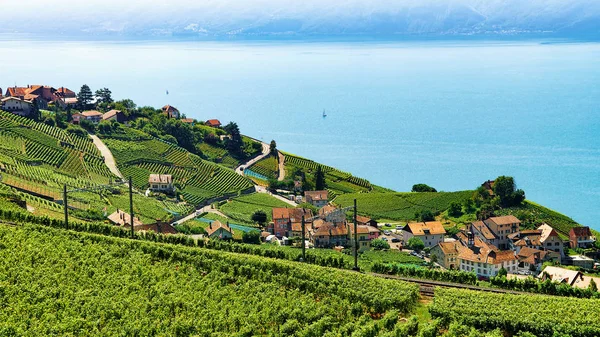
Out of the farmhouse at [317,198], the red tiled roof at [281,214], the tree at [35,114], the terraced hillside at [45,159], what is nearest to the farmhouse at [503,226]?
the red tiled roof at [281,214]

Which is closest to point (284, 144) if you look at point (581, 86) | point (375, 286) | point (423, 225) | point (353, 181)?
point (353, 181)

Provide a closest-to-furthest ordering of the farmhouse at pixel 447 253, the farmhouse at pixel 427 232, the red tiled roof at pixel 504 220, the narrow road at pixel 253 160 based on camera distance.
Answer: the farmhouse at pixel 447 253 → the farmhouse at pixel 427 232 → the red tiled roof at pixel 504 220 → the narrow road at pixel 253 160

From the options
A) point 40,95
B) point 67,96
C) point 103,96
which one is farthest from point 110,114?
point 67,96

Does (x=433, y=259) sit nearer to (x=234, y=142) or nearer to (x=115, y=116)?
(x=234, y=142)

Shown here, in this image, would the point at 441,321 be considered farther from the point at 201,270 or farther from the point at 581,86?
the point at 581,86

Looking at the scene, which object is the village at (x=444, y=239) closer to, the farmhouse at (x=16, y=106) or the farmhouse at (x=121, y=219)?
the farmhouse at (x=121, y=219)
